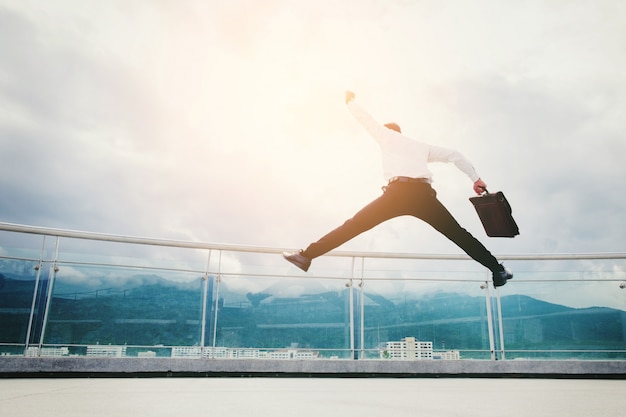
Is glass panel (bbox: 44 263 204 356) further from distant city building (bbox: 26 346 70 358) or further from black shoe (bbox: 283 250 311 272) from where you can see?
black shoe (bbox: 283 250 311 272)

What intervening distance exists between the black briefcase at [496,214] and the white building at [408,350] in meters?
3.21

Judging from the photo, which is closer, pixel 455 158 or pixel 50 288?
pixel 455 158

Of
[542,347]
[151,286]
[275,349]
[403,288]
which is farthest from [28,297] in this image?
A: [542,347]

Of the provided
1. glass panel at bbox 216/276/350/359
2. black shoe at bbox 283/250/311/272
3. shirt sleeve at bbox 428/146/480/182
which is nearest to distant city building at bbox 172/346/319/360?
glass panel at bbox 216/276/350/359

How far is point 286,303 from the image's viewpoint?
23.1 ft

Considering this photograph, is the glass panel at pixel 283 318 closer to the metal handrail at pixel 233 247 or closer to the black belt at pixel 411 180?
the metal handrail at pixel 233 247

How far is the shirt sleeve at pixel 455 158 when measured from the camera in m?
4.25

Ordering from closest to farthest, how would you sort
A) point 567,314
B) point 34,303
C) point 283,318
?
point 34,303, point 283,318, point 567,314

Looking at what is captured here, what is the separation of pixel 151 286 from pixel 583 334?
641cm

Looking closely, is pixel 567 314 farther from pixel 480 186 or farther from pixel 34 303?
pixel 34 303

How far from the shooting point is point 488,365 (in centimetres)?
703

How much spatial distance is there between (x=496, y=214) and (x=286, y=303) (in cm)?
368

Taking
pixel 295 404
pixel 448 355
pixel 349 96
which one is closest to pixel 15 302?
pixel 295 404

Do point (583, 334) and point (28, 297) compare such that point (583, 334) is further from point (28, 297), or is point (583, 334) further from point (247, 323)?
point (28, 297)
